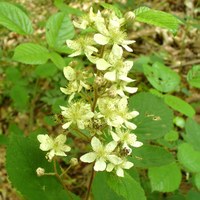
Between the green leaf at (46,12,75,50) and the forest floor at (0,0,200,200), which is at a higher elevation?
the green leaf at (46,12,75,50)

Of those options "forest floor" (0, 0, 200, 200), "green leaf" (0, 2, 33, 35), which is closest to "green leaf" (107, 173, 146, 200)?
"green leaf" (0, 2, 33, 35)

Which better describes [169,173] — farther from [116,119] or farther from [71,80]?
[71,80]

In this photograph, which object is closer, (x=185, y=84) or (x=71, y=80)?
(x=71, y=80)

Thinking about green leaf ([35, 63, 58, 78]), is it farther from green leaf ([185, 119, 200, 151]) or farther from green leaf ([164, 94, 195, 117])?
green leaf ([185, 119, 200, 151])

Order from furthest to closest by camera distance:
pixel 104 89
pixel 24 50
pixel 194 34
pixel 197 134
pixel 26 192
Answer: pixel 194 34, pixel 197 134, pixel 24 50, pixel 26 192, pixel 104 89

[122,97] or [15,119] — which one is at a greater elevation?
[122,97]

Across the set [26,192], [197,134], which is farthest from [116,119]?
[197,134]

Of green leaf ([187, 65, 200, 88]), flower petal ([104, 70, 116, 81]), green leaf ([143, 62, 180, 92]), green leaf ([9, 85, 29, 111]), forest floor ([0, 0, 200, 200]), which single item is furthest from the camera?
forest floor ([0, 0, 200, 200])
